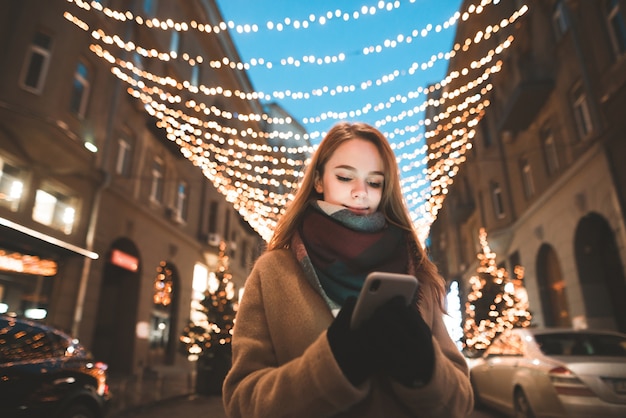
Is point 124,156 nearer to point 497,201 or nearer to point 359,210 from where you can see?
point 359,210

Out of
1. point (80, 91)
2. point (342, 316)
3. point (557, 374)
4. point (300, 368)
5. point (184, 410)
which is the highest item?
point (80, 91)

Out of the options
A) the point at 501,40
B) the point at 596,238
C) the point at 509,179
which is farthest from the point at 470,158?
the point at 596,238

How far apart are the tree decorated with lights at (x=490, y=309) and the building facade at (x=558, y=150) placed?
5.12 ft

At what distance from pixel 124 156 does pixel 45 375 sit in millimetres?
11951

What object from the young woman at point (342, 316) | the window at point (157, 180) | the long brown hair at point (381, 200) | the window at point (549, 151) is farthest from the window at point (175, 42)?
the young woman at point (342, 316)

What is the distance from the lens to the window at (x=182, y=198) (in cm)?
2010

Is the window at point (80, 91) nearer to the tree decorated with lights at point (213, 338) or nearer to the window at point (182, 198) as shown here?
the tree decorated with lights at point (213, 338)

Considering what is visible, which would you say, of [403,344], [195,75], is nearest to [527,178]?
[195,75]

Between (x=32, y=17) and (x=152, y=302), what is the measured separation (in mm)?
10475

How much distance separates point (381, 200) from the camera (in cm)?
181

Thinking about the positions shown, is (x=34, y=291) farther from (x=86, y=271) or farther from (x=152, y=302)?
(x=152, y=302)

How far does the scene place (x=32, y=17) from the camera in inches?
413

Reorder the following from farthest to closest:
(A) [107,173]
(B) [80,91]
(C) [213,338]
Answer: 1. (A) [107,173]
2. (B) [80,91]
3. (C) [213,338]

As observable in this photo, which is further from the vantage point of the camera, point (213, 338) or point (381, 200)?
point (213, 338)
